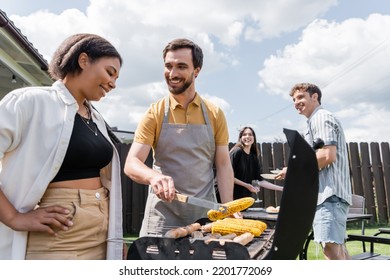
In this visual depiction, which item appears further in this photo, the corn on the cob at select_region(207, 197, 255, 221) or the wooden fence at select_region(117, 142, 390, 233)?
the wooden fence at select_region(117, 142, 390, 233)

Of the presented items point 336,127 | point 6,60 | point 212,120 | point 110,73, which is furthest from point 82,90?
point 6,60

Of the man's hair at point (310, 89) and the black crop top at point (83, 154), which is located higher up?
the man's hair at point (310, 89)

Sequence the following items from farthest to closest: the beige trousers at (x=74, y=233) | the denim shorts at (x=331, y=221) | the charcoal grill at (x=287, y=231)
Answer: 1. the denim shorts at (x=331, y=221)
2. the beige trousers at (x=74, y=233)
3. the charcoal grill at (x=287, y=231)

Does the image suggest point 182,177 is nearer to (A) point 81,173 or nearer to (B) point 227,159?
(B) point 227,159

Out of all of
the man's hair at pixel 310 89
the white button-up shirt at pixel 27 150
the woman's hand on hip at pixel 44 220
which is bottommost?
the woman's hand on hip at pixel 44 220

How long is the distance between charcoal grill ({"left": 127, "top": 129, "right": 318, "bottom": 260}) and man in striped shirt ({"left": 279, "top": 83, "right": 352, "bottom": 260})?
1.29 metres

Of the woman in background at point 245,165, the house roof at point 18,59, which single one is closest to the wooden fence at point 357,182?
the house roof at point 18,59

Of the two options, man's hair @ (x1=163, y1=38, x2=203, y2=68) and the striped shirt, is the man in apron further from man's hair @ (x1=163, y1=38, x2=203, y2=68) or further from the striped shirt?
the striped shirt

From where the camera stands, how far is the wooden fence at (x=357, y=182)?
6406 millimetres

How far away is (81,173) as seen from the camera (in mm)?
1143

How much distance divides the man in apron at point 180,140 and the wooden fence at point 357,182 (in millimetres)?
4682

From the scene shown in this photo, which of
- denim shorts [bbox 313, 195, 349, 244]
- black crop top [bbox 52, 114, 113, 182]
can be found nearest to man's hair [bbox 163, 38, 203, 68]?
black crop top [bbox 52, 114, 113, 182]

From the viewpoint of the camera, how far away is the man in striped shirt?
2.32 meters

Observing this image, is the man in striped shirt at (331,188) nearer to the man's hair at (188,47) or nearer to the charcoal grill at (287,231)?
the man's hair at (188,47)
